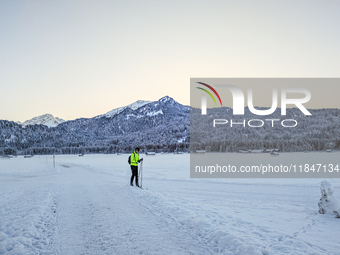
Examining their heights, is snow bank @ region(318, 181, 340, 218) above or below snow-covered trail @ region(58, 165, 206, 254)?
above

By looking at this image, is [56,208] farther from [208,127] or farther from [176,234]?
[208,127]

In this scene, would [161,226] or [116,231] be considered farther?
[161,226]

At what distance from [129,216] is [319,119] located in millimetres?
129216

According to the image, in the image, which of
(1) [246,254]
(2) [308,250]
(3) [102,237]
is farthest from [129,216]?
(2) [308,250]

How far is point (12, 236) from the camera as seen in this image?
5.62 m

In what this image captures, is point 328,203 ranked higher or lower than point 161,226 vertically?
higher

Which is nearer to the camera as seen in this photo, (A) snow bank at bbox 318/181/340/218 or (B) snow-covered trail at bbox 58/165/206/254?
(B) snow-covered trail at bbox 58/165/206/254

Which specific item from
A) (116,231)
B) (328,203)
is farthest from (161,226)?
(328,203)

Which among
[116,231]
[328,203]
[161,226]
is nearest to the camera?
[116,231]

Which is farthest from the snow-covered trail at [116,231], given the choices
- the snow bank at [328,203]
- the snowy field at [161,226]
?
the snow bank at [328,203]

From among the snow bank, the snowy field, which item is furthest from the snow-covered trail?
the snow bank

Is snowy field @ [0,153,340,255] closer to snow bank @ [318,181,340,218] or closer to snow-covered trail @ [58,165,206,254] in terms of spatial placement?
snow-covered trail @ [58,165,206,254]

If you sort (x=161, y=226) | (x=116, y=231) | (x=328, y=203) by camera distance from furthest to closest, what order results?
(x=328, y=203)
(x=161, y=226)
(x=116, y=231)

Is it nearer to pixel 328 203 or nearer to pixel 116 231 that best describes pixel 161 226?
pixel 116 231
